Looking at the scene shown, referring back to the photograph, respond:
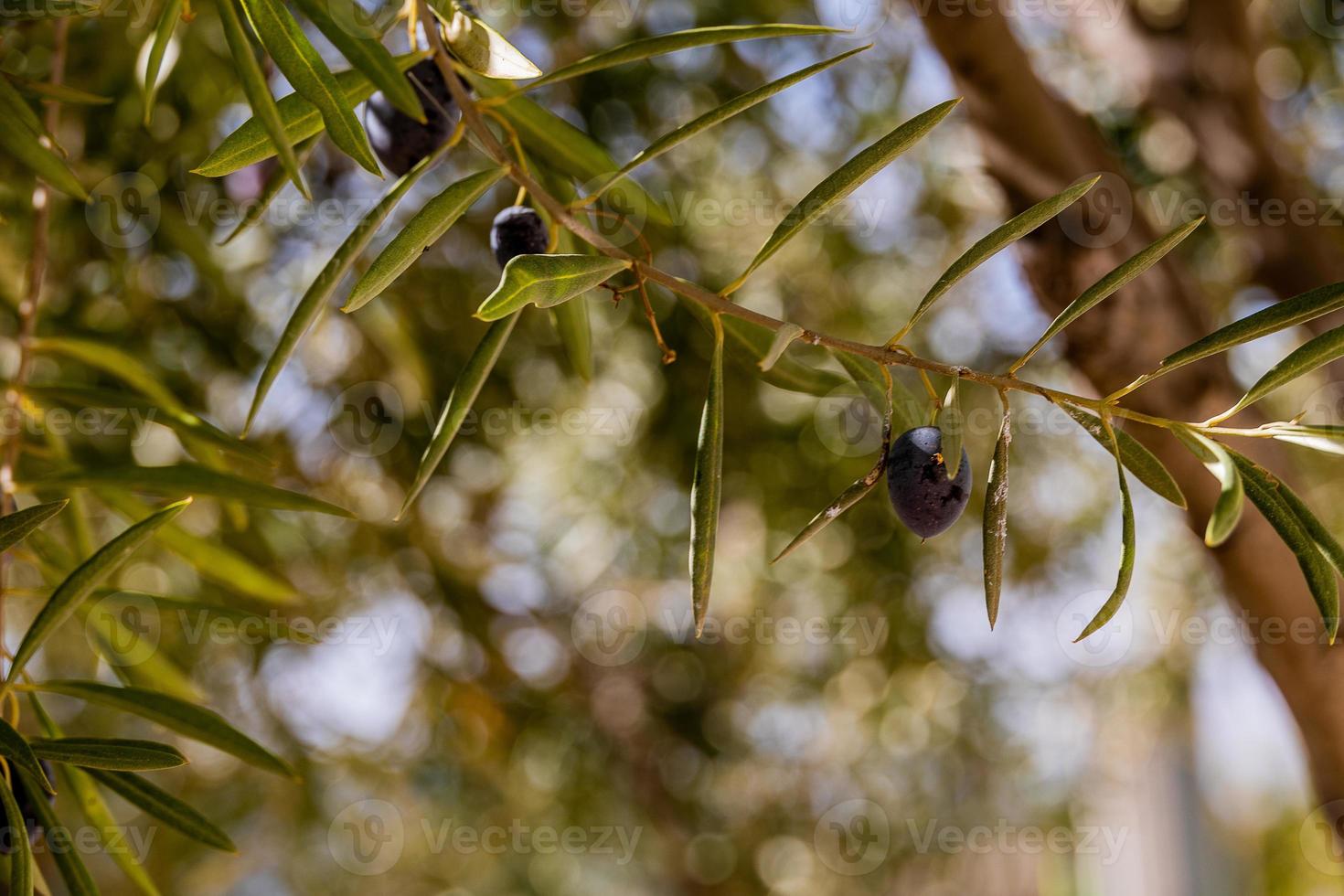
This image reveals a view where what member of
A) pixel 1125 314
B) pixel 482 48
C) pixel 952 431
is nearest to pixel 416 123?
pixel 482 48

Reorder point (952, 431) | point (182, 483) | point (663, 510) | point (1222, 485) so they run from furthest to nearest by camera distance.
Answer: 1. point (663, 510)
2. point (182, 483)
3. point (952, 431)
4. point (1222, 485)

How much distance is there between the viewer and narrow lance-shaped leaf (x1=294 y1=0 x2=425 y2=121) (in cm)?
53

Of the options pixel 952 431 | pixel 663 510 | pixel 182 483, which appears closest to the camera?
pixel 952 431

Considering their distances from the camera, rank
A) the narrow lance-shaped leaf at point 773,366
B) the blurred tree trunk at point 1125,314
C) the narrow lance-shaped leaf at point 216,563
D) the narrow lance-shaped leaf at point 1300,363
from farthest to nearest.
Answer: the blurred tree trunk at point 1125,314
the narrow lance-shaped leaf at point 216,563
the narrow lance-shaped leaf at point 773,366
the narrow lance-shaped leaf at point 1300,363

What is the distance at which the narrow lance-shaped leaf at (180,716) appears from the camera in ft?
2.31

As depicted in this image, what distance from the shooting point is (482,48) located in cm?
65

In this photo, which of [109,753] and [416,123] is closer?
[109,753]

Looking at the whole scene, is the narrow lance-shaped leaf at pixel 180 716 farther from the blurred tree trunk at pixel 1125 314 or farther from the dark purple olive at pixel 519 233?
the blurred tree trunk at pixel 1125 314

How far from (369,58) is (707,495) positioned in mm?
290

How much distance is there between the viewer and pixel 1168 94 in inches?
70.9

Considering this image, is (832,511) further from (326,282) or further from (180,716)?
(180,716)

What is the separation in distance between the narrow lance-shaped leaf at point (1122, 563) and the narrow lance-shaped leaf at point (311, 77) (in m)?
0.42

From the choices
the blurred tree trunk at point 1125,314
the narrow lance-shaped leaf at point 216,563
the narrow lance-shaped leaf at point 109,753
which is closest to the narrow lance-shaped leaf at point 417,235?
the narrow lance-shaped leaf at point 109,753

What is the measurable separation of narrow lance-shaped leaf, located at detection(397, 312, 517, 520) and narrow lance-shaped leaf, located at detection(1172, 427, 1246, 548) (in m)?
0.37
